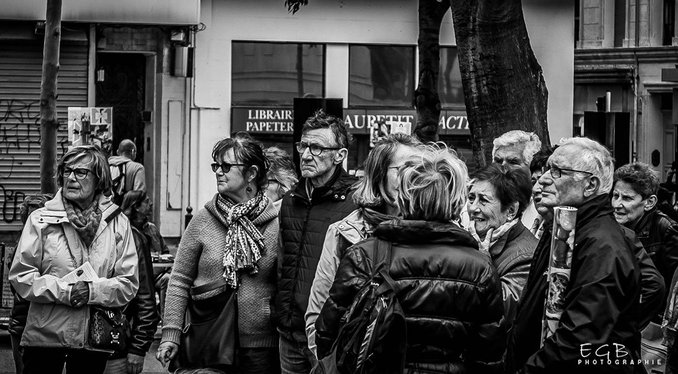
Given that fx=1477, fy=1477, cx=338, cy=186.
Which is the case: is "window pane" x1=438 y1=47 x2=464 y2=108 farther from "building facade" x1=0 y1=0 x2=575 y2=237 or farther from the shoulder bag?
the shoulder bag

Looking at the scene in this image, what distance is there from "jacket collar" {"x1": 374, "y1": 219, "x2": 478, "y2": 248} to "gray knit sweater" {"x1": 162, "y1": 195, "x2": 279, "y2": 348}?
2.21 metres

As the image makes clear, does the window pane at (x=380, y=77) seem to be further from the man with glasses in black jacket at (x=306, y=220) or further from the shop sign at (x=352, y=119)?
the man with glasses in black jacket at (x=306, y=220)

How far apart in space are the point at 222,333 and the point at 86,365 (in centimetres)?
89

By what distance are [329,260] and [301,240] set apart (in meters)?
1.01

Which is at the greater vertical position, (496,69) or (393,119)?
(393,119)

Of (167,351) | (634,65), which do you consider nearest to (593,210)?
(167,351)

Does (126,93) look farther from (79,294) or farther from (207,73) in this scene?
(79,294)

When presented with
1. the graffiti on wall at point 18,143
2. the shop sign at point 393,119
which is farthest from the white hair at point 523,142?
the shop sign at point 393,119

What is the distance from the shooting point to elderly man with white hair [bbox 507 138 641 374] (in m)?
6.16

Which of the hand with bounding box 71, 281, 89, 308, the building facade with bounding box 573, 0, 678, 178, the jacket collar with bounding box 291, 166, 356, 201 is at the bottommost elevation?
the hand with bounding box 71, 281, 89, 308

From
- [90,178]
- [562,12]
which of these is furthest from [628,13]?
[90,178]

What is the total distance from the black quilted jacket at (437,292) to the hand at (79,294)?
2.44 m

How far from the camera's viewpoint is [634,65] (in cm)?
4928

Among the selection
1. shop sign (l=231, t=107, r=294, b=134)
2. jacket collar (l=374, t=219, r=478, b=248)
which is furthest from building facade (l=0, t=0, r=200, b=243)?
jacket collar (l=374, t=219, r=478, b=248)
